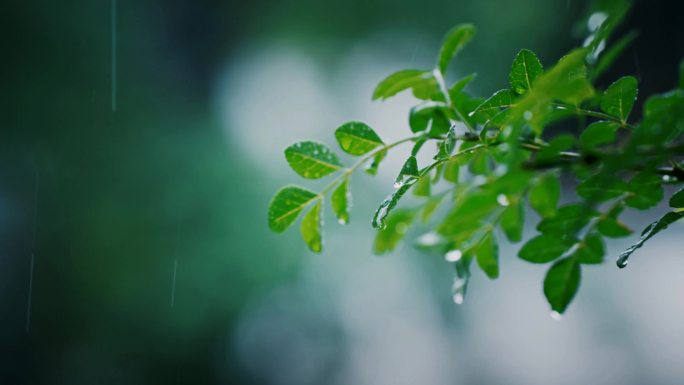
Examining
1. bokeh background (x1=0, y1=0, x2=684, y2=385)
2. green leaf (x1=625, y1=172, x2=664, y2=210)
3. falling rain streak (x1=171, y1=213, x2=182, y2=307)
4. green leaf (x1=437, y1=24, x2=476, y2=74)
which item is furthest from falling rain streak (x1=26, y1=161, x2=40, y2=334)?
green leaf (x1=625, y1=172, x2=664, y2=210)

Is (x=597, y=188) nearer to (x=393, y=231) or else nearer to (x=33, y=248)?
(x=393, y=231)

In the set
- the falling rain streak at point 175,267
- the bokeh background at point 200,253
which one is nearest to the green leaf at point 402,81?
the bokeh background at point 200,253

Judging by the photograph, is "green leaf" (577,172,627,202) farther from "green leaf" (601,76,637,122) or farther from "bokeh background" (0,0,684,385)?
"bokeh background" (0,0,684,385)

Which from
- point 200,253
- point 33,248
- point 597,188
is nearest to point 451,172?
point 597,188

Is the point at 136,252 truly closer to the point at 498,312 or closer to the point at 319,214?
the point at 498,312

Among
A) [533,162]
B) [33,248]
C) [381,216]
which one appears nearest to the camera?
[533,162]

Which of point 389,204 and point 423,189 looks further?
point 423,189

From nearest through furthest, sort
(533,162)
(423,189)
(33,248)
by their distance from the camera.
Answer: (533,162)
(423,189)
(33,248)
